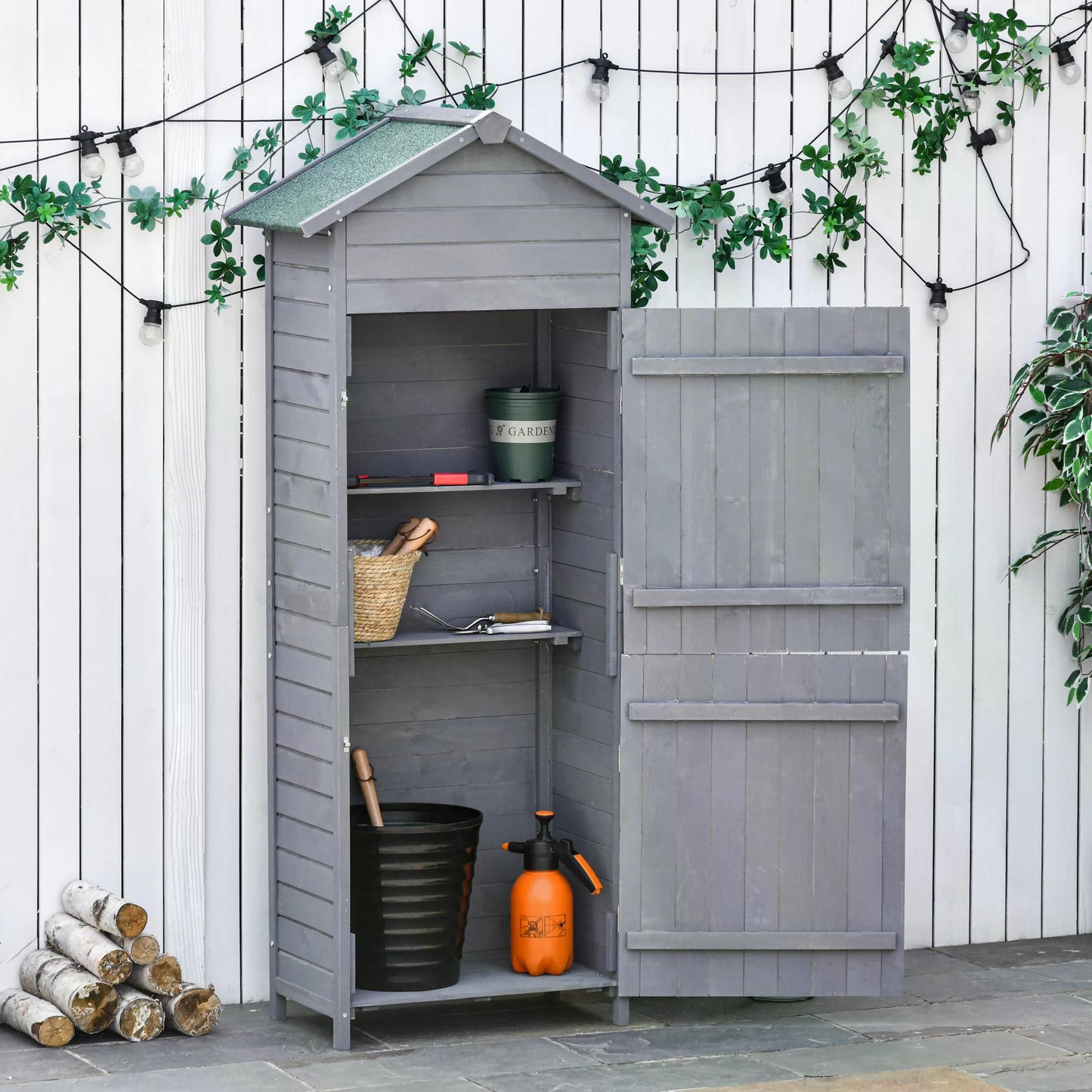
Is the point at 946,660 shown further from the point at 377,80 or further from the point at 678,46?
the point at 377,80

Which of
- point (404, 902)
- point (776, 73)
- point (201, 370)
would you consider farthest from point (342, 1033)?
point (776, 73)

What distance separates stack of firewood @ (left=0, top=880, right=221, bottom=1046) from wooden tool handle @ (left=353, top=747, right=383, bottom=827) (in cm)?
59

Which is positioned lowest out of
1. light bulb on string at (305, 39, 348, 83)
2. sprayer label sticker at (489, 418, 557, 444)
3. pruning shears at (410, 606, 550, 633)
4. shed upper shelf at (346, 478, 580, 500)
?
pruning shears at (410, 606, 550, 633)

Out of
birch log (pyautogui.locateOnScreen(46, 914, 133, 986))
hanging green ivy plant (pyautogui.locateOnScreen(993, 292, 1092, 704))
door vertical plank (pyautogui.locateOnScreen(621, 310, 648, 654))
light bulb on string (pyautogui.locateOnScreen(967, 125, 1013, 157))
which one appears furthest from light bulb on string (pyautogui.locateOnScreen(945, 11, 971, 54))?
birch log (pyautogui.locateOnScreen(46, 914, 133, 986))

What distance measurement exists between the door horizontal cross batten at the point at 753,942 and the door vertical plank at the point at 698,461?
797 millimetres

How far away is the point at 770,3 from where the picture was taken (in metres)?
5.11

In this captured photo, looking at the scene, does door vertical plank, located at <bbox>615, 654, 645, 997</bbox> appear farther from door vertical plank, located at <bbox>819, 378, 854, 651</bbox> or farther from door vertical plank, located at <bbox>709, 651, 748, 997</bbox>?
door vertical plank, located at <bbox>819, 378, 854, 651</bbox>

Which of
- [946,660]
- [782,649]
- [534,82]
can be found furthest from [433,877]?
[534,82]

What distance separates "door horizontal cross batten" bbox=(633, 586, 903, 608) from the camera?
14.6ft

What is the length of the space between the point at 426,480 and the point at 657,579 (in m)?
0.67

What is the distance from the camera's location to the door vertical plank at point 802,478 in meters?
4.44

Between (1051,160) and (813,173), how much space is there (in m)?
0.82

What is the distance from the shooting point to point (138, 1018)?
439 centimetres

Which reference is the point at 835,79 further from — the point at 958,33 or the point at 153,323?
the point at 153,323
